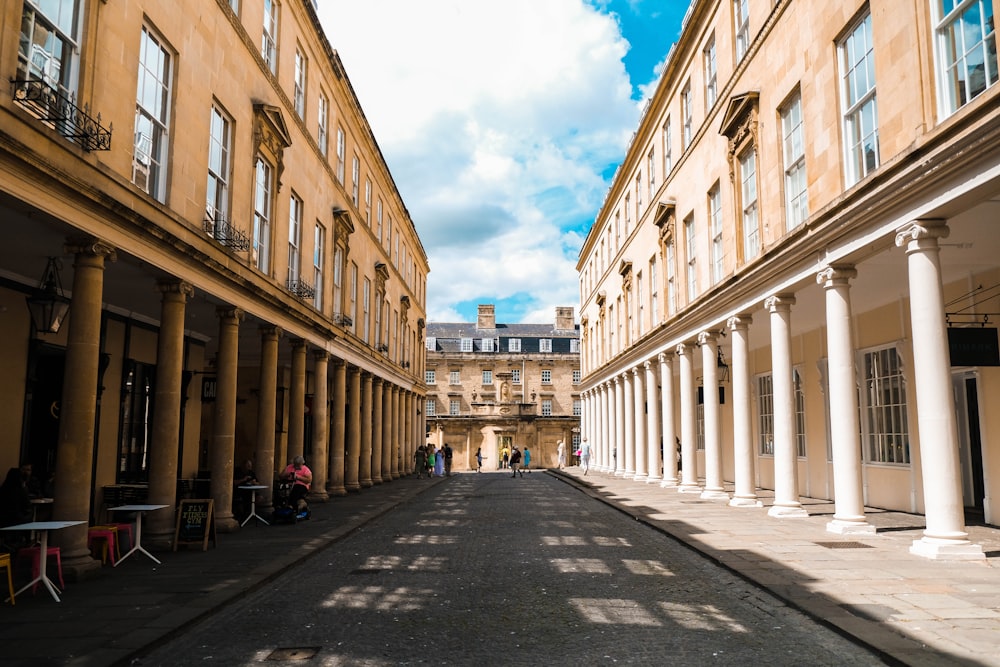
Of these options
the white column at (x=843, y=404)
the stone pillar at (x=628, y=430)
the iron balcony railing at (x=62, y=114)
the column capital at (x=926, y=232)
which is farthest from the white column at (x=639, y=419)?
the iron balcony railing at (x=62, y=114)

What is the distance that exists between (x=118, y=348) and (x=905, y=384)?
54.2ft

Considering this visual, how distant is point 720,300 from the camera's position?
1883 centimetres

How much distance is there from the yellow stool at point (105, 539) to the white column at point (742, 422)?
12779mm

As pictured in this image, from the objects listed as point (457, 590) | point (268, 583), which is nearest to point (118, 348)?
point (268, 583)

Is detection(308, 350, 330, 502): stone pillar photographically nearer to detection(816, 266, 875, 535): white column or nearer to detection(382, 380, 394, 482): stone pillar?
detection(382, 380, 394, 482): stone pillar

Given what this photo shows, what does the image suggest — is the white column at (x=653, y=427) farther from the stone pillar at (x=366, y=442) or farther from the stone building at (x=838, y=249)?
the stone pillar at (x=366, y=442)

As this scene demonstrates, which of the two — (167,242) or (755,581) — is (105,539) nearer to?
(167,242)

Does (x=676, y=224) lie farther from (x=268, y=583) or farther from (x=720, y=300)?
(x=268, y=583)

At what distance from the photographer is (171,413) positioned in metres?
11.9

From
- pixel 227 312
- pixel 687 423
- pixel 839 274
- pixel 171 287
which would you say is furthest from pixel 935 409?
pixel 687 423

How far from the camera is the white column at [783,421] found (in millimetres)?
15188

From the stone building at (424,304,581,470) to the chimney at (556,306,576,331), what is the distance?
16.0ft

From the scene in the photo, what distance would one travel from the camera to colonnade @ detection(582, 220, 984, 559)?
33.1 ft

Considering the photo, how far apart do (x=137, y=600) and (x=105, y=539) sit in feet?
8.90
